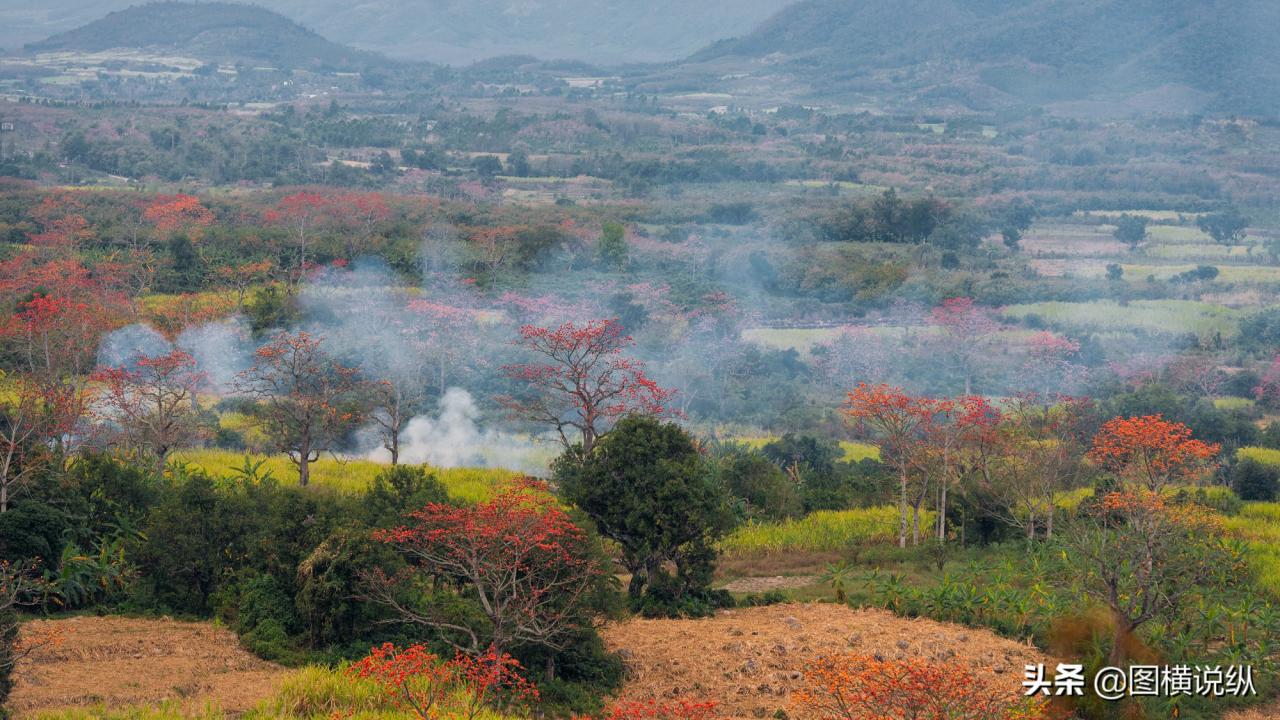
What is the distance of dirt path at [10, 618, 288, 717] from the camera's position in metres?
12.3

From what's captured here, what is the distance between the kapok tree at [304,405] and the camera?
22.0 metres

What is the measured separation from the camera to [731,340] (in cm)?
3806

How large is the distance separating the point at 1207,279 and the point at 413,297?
97.6ft

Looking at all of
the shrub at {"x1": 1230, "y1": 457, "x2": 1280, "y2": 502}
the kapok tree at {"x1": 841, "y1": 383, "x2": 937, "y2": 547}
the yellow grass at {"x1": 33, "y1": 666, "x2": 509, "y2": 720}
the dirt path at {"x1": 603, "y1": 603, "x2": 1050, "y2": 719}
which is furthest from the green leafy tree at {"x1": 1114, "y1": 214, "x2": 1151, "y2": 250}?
the yellow grass at {"x1": 33, "y1": 666, "x2": 509, "y2": 720}

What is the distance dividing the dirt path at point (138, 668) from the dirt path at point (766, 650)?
4.05 meters

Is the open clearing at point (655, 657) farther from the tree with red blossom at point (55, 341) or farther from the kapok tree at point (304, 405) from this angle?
the tree with red blossom at point (55, 341)

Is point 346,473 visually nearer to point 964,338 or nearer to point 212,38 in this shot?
point 964,338

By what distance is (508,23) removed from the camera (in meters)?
181

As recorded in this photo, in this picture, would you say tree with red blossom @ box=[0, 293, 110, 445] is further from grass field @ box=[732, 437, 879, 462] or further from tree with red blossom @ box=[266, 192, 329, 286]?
grass field @ box=[732, 437, 879, 462]

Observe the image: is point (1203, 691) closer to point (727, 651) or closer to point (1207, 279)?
point (727, 651)

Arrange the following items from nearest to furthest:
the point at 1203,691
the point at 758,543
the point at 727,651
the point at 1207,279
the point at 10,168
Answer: the point at 1203,691, the point at 727,651, the point at 758,543, the point at 1207,279, the point at 10,168

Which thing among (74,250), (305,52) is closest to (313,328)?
(74,250)

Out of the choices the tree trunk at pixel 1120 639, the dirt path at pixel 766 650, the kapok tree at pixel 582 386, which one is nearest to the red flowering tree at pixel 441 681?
the dirt path at pixel 766 650

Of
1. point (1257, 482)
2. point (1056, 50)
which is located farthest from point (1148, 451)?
point (1056, 50)
